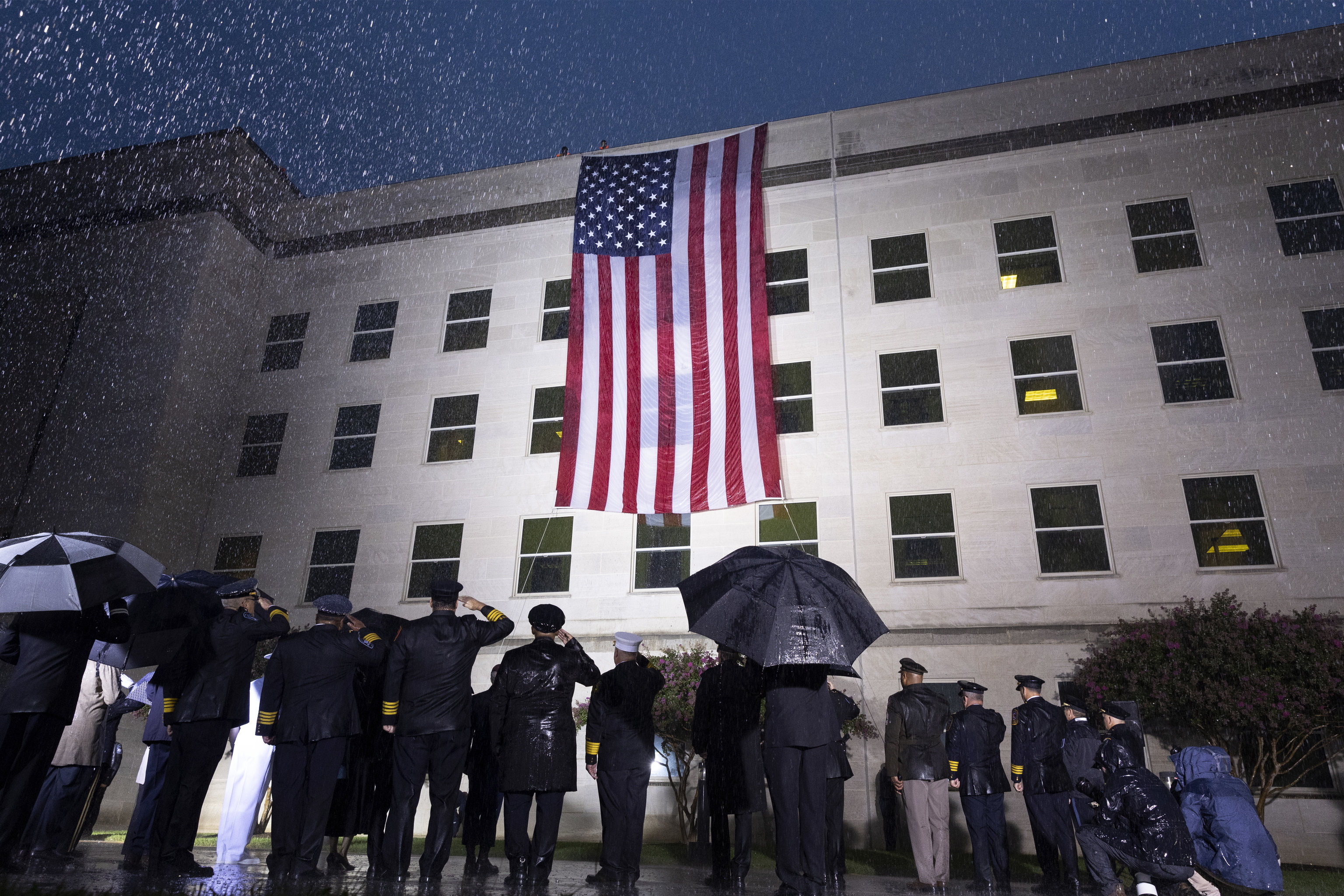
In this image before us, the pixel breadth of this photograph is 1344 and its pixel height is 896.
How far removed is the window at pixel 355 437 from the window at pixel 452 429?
157 centimetres

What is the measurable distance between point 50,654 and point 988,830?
8242mm

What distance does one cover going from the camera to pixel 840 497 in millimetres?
17641

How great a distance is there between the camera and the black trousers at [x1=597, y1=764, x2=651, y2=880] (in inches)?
252

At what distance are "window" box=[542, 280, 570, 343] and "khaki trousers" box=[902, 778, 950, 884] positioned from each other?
14590 millimetres

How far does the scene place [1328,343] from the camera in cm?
1616

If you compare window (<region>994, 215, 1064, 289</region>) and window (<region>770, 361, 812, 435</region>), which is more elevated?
window (<region>994, 215, 1064, 289</region>)

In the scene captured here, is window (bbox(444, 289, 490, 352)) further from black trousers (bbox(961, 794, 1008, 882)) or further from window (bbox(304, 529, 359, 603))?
black trousers (bbox(961, 794, 1008, 882))

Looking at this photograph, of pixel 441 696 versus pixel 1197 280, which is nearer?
pixel 441 696

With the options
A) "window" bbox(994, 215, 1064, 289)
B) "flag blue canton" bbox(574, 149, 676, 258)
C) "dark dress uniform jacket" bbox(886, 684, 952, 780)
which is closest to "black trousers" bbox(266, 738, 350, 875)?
"dark dress uniform jacket" bbox(886, 684, 952, 780)

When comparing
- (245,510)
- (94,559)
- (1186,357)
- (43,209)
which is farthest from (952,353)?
(43,209)

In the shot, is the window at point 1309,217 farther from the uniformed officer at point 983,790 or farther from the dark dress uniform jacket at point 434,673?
the dark dress uniform jacket at point 434,673

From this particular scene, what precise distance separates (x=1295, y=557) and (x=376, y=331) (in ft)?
68.8

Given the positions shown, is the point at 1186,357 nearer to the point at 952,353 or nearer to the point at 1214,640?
the point at 952,353

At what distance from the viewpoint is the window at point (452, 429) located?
20422 millimetres
